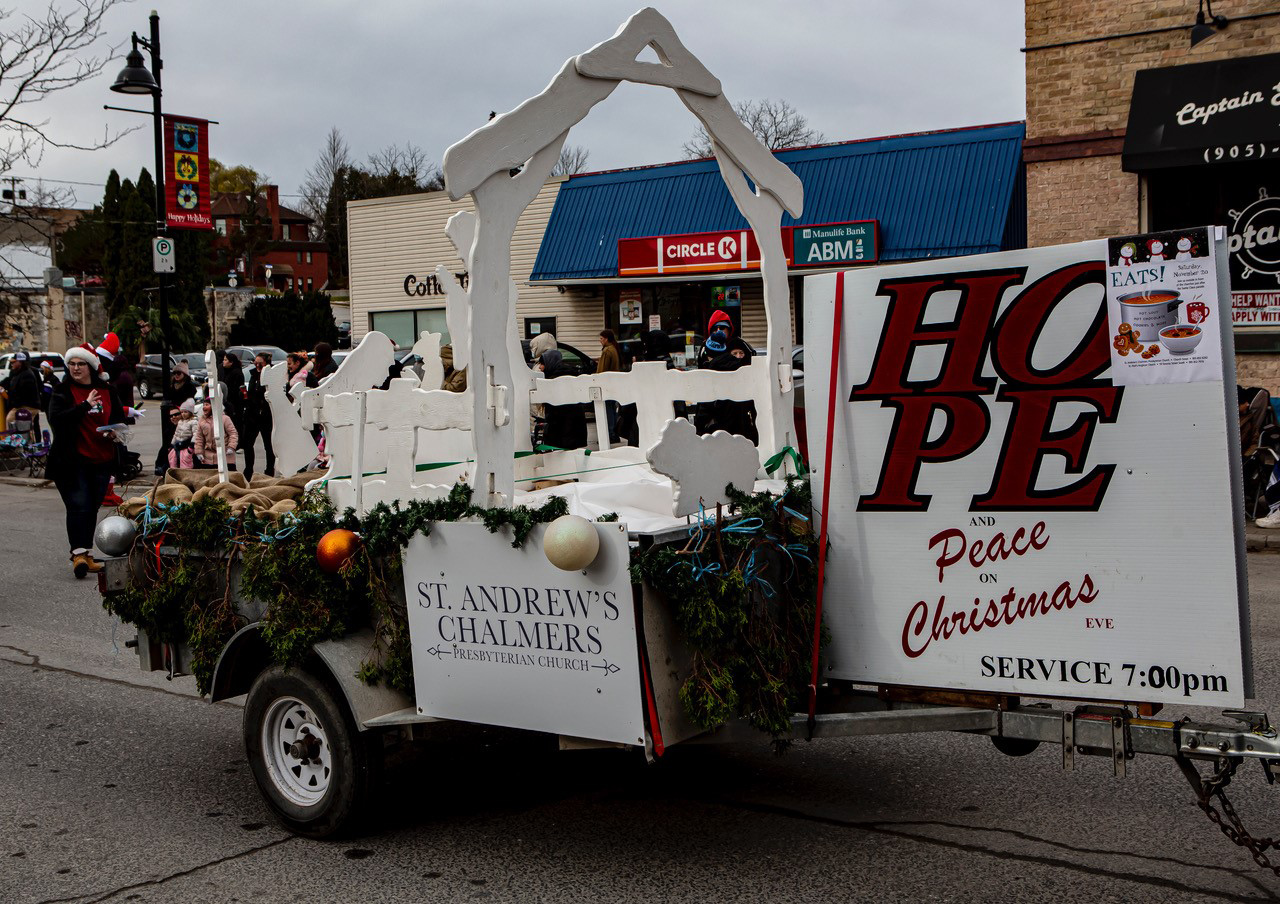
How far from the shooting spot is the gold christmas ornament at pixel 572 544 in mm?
3861

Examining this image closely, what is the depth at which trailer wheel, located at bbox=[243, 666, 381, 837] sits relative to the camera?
15.1 ft

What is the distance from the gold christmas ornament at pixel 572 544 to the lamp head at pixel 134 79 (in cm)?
1494

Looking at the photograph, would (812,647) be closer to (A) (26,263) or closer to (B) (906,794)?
(B) (906,794)

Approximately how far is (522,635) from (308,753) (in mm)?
1137

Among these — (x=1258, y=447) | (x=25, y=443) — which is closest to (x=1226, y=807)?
(x=1258, y=447)

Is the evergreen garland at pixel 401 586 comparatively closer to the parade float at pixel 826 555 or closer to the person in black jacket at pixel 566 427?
the parade float at pixel 826 555

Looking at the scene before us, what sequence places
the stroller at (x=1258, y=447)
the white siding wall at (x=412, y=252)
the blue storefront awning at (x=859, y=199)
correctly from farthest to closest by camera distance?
the white siding wall at (x=412, y=252), the blue storefront awning at (x=859, y=199), the stroller at (x=1258, y=447)

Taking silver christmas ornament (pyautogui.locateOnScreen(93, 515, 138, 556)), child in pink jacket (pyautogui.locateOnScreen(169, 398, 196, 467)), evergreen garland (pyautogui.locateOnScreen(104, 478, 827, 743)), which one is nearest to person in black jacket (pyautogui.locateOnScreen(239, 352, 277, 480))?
child in pink jacket (pyautogui.locateOnScreen(169, 398, 196, 467))

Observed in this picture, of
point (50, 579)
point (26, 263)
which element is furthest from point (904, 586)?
point (26, 263)

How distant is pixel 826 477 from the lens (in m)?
4.12

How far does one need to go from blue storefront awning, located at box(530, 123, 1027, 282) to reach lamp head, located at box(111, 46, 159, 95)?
36.8ft

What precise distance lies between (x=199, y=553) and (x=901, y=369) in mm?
2981

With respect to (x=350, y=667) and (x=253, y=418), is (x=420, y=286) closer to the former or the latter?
(x=253, y=418)

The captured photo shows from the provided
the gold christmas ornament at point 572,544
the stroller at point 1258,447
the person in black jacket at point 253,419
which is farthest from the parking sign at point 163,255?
the gold christmas ornament at point 572,544
